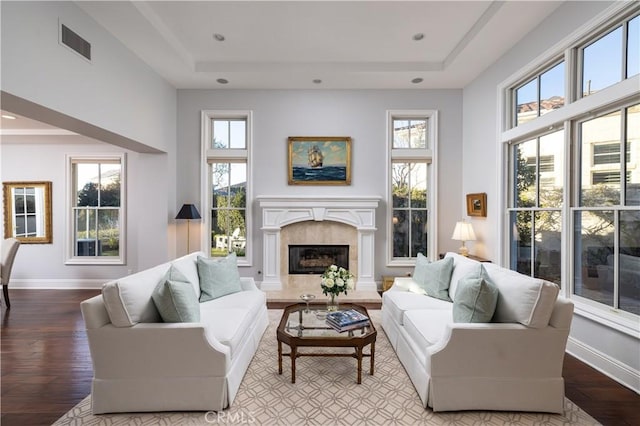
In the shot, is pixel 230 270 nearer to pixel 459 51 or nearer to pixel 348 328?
pixel 348 328

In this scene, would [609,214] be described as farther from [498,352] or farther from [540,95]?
[498,352]

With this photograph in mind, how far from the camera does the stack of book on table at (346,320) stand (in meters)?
2.40

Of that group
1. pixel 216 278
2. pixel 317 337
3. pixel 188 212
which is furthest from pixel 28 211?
pixel 317 337

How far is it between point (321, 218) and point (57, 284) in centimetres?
461

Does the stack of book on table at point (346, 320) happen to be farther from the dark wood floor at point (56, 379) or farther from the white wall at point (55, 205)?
the white wall at point (55, 205)

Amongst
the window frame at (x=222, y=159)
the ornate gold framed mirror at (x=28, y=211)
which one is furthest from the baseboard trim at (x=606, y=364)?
the ornate gold framed mirror at (x=28, y=211)

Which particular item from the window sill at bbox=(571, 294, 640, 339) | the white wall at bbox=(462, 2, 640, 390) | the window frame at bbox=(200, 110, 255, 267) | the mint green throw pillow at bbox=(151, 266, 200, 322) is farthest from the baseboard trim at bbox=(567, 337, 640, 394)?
the window frame at bbox=(200, 110, 255, 267)

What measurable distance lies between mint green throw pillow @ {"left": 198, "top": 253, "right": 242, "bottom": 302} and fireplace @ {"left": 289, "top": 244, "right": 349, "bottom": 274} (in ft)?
6.04

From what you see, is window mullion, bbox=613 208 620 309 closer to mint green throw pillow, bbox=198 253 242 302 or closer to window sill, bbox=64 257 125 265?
mint green throw pillow, bbox=198 253 242 302

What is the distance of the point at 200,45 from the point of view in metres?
3.91

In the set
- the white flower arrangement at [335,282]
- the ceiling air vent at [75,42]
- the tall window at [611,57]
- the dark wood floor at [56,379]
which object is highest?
the ceiling air vent at [75,42]

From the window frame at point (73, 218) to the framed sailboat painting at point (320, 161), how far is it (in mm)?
2882

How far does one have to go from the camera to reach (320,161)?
5016 millimetres

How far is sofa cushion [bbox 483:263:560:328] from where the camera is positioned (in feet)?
6.21
